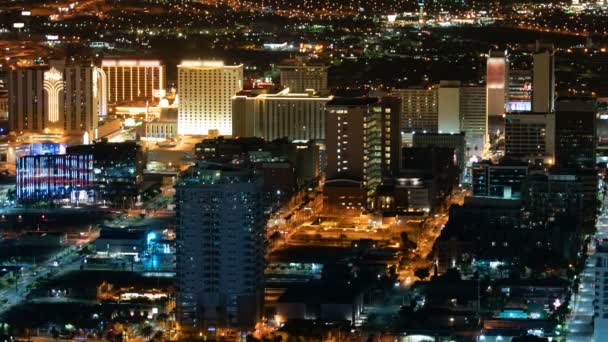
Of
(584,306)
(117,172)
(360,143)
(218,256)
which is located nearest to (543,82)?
(360,143)

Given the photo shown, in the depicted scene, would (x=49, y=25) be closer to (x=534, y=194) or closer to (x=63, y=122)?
(x=63, y=122)

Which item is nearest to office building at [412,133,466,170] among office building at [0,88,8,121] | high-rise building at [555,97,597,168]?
high-rise building at [555,97,597,168]

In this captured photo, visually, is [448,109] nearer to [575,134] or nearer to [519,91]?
[519,91]

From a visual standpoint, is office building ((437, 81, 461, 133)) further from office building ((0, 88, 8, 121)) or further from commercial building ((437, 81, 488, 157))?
office building ((0, 88, 8, 121))

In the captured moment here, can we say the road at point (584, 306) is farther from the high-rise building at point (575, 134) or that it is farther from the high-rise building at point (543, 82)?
the high-rise building at point (543, 82)

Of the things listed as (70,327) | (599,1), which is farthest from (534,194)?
(599,1)

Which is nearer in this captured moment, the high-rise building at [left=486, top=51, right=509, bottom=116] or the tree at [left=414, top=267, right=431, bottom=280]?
the tree at [left=414, top=267, right=431, bottom=280]
